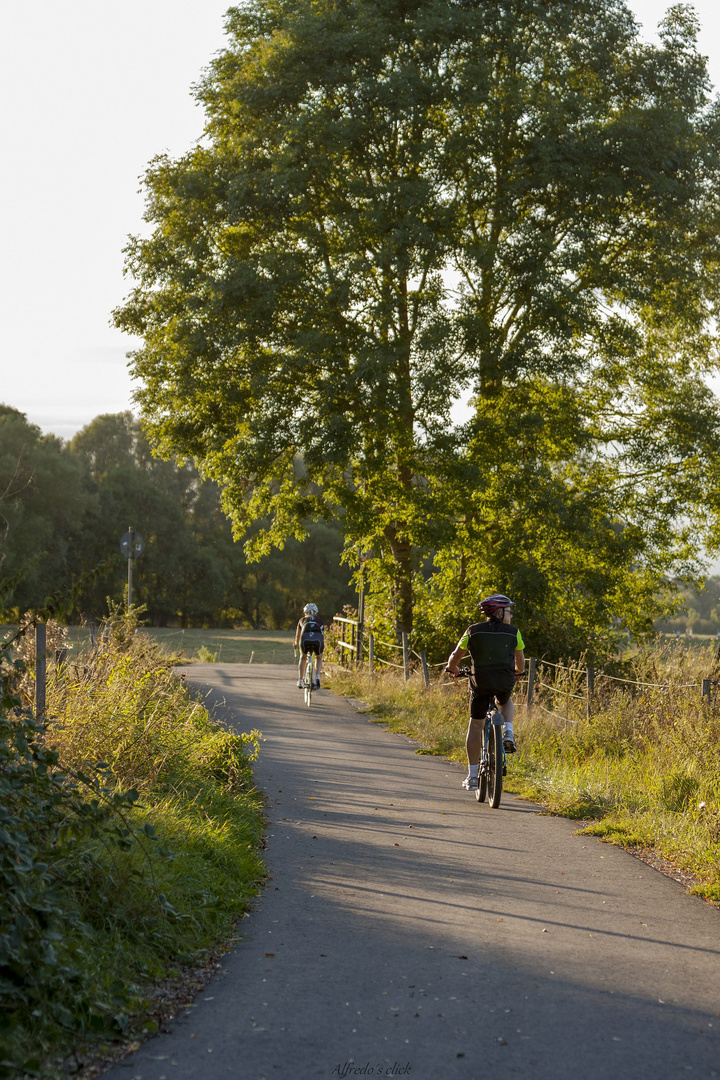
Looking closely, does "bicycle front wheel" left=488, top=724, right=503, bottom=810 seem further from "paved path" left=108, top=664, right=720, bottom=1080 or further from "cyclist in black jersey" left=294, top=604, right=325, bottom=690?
"cyclist in black jersey" left=294, top=604, right=325, bottom=690

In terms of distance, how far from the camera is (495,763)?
970 cm

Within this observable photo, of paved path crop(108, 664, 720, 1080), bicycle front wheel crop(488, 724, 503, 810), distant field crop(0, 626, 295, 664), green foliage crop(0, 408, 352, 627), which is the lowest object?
distant field crop(0, 626, 295, 664)

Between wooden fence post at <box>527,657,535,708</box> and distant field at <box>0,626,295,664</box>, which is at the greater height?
wooden fence post at <box>527,657,535,708</box>

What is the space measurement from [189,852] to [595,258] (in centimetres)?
1849

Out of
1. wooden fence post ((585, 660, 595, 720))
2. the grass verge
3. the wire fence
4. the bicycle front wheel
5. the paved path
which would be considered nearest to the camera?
the paved path

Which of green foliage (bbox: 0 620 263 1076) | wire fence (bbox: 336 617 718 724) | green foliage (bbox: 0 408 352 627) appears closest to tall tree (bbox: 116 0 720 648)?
wire fence (bbox: 336 617 718 724)

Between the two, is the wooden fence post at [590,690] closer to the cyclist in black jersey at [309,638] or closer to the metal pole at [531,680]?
the metal pole at [531,680]

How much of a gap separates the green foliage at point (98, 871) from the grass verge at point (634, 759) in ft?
10.1

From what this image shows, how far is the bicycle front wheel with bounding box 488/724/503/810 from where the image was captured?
952cm

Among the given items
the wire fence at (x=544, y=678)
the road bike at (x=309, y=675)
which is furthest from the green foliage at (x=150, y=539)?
the road bike at (x=309, y=675)

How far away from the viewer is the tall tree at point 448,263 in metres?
21.7

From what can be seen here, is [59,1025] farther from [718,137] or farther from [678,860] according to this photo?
[718,137]

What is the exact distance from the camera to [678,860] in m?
7.76

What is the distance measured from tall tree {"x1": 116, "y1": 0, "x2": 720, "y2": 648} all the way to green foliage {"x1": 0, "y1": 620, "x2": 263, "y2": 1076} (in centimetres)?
1336
